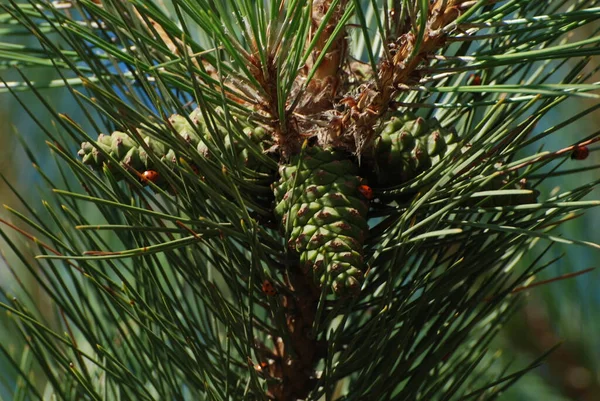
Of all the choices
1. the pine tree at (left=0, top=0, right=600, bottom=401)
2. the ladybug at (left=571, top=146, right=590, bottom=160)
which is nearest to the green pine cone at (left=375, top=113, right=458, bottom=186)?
the pine tree at (left=0, top=0, right=600, bottom=401)

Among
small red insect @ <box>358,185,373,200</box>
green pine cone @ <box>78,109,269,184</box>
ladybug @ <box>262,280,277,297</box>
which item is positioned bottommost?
ladybug @ <box>262,280,277,297</box>

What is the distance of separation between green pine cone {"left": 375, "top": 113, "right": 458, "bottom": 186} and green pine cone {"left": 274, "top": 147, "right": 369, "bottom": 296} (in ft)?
Answer: 0.15

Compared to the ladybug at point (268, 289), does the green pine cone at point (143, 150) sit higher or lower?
higher

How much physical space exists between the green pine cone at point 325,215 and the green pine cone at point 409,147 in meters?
0.04

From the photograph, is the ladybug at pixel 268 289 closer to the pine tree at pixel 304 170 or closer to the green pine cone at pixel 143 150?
the pine tree at pixel 304 170

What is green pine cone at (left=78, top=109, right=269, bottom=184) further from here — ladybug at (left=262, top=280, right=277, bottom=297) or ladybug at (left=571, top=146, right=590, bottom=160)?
ladybug at (left=571, top=146, right=590, bottom=160)

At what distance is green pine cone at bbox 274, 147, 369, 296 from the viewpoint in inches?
24.3

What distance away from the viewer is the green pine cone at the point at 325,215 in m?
0.62

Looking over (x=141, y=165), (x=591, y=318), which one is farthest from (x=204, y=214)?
(x=591, y=318)

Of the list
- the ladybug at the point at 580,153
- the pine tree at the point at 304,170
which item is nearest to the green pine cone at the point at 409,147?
the pine tree at the point at 304,170

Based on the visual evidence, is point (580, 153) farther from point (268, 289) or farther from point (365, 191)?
point (268, 289)

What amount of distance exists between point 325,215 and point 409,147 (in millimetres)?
117

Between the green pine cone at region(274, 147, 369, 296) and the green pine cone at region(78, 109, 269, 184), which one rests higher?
the green pine cone at region(78, 109, 269, 184)

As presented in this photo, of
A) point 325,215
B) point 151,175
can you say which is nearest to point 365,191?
point 325,215
